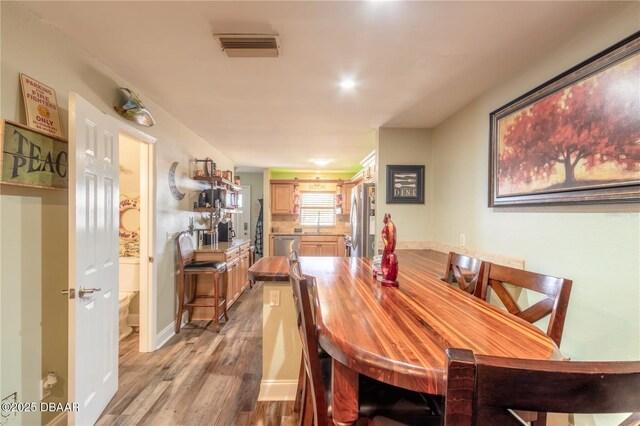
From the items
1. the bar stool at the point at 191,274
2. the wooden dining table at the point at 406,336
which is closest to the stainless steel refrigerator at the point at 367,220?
the bar stool at the point at 191,274

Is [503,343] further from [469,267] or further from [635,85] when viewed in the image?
[635,85]

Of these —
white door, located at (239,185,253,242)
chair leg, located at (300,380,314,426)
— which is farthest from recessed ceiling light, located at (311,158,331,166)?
chair leg, located at (300,380,314,426)

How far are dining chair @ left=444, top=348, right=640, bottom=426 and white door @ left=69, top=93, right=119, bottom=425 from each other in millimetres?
1889

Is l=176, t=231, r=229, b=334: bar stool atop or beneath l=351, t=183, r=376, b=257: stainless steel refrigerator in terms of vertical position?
beneath

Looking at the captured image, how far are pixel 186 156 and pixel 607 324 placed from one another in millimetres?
3953

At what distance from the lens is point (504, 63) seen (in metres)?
1.91

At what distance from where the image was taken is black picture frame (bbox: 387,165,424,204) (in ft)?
10.7

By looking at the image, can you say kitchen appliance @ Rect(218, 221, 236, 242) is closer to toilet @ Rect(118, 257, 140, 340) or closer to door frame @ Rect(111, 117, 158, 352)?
toilet @ Rect(118, 257, 140, 340)

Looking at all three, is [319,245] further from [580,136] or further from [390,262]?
[580,136]

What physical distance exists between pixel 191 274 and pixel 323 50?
2874 millimetres

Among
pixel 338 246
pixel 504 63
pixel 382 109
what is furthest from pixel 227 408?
pixel 338 246

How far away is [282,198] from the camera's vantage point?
6.72 metres

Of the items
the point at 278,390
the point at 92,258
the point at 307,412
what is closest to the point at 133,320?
the point at 92,258

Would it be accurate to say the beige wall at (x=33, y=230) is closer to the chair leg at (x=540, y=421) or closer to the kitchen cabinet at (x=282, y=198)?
the chair leg at (x=540, y=421)
